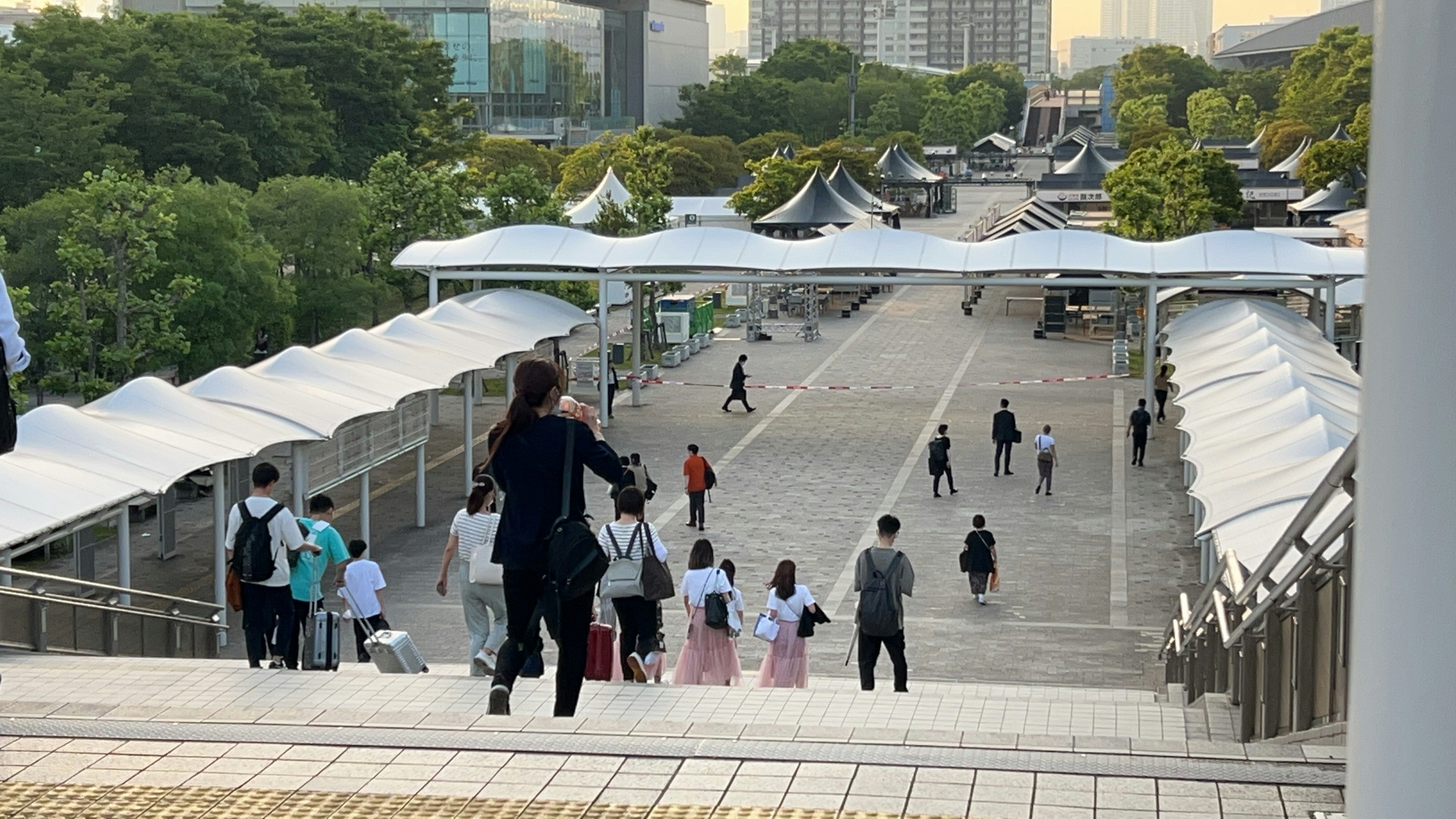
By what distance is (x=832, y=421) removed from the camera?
26875mm

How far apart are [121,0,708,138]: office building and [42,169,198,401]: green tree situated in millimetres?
58412

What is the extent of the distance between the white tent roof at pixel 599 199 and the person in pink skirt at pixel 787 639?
3355 centimetres

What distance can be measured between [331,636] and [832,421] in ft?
57.6

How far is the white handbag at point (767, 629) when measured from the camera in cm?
1003

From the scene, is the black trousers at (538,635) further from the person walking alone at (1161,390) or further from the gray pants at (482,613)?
the person walking alone at (1161,390)

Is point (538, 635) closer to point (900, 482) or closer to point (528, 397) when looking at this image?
point (528, 397)

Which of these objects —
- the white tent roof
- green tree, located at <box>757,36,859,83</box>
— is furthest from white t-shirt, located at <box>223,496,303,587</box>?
green tree, located at <box>757,36,859,83</box>

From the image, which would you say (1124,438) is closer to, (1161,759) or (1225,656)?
(1225,656)

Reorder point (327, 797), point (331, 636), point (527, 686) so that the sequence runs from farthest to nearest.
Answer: point (331, 636), point (527, 686), point (327, 797)

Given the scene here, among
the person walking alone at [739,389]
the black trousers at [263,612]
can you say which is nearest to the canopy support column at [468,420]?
the person walking alone at [739,389]

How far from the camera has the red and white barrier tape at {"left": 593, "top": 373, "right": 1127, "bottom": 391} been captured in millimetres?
30547

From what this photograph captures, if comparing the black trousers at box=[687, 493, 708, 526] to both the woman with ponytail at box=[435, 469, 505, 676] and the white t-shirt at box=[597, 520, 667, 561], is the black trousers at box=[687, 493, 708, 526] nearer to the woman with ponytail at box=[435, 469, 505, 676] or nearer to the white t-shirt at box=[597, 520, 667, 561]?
the woman with ponytail at box=[435, 469, 505, 676]

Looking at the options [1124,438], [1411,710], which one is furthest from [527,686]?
[1124,438]

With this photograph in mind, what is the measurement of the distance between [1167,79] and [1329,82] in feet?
162
